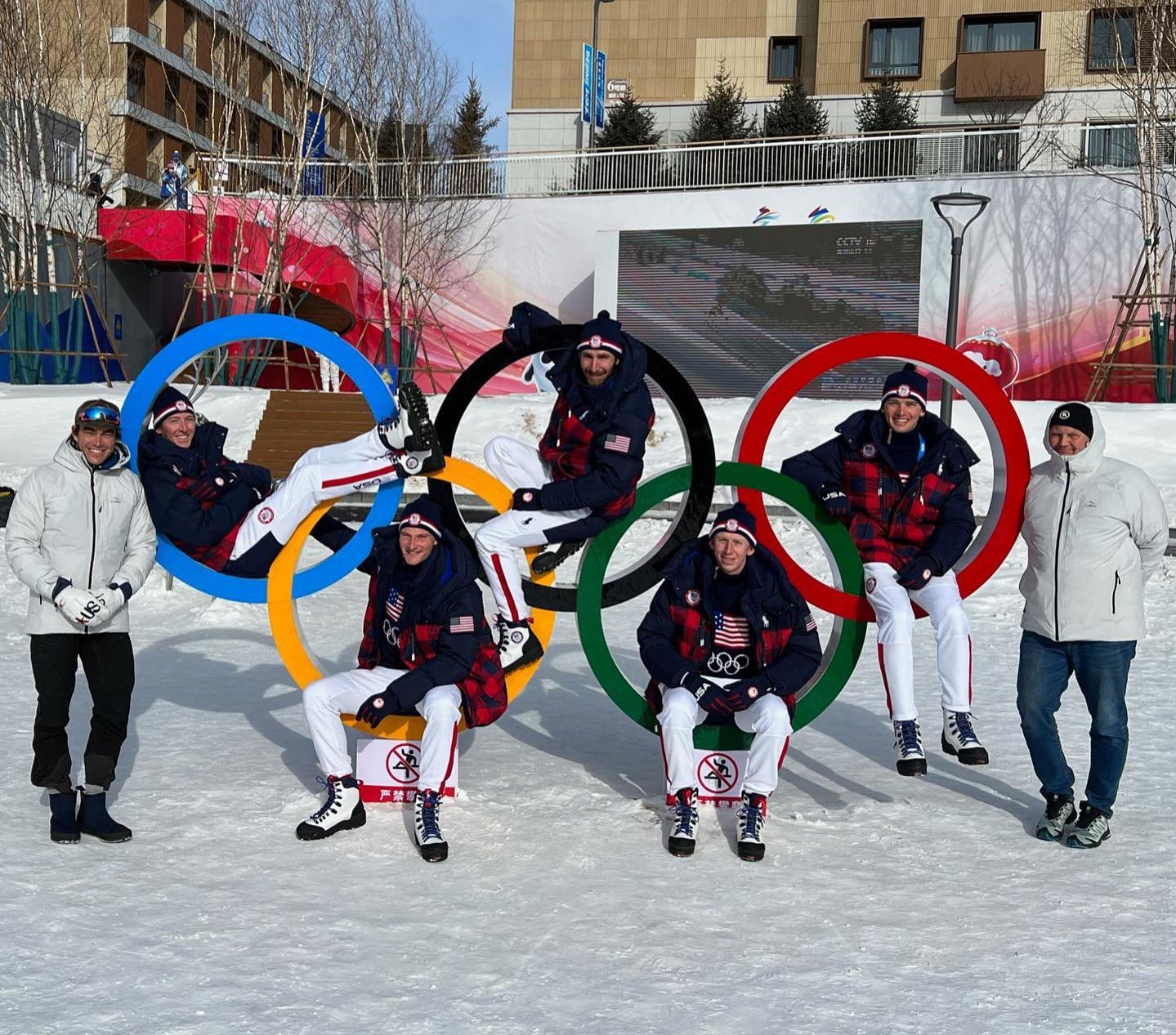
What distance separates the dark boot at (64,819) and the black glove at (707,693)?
2.86m

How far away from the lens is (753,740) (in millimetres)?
6160

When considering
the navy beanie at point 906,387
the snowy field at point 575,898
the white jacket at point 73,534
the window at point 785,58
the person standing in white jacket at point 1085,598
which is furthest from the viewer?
the window at point 785,58

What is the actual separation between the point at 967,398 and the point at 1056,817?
2261mm

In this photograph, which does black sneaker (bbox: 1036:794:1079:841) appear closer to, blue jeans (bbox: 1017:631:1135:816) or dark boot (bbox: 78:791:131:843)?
blue jeans (bbox: 1017:631:1135:816)

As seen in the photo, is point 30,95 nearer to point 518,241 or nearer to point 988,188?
point 518,241

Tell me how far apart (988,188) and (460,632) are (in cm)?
2344

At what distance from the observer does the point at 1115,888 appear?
5461 mm

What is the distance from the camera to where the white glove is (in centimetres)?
553

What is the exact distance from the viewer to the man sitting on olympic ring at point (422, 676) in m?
6.00

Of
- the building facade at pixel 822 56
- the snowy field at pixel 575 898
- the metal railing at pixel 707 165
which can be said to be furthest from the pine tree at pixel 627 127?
the snowy field at pixel 575 898

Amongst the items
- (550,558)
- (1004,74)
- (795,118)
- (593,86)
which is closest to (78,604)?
(550,558)

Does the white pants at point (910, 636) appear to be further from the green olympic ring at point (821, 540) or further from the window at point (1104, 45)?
the window at point (1104, 45)

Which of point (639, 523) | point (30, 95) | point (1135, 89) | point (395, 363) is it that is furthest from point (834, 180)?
point (30, 95)

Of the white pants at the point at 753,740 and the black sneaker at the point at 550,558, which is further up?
the black sneaker at the point at 550,558
